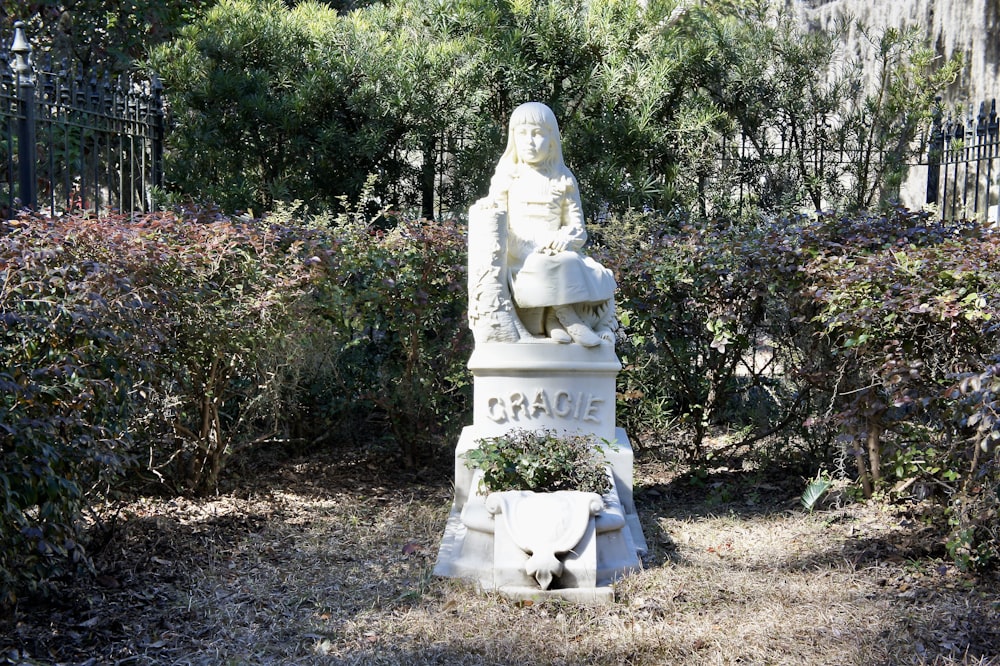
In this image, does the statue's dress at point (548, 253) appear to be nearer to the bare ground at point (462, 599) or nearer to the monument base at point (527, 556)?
the monument base at point (527, 556)

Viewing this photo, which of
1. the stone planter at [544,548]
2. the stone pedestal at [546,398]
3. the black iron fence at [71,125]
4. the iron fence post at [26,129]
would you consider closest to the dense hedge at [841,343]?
the stone pedestal at [546,398]

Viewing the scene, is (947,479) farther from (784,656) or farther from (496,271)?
(496,271)

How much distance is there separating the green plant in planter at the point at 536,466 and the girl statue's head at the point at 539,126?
5.87 ft

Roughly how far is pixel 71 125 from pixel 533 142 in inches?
147

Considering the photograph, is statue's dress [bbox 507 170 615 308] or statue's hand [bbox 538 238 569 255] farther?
statue's hand [bbox 538 238 569 255]

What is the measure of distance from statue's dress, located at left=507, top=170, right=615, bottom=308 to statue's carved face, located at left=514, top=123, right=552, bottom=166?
14 cm

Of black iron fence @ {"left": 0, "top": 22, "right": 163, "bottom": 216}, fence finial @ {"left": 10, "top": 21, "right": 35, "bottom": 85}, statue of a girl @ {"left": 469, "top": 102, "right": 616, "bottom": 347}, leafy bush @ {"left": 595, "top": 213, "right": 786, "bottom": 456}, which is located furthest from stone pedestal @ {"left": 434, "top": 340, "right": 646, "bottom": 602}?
fence finial @ {"left": 10, "top": 21, "right": 35, "bottom": 85}

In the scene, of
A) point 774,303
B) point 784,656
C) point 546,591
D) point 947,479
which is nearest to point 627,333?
point 774,303

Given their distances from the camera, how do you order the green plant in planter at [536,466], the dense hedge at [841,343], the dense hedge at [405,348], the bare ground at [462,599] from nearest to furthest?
the bare ground at [462,599]
the dense hedge at [405,348]
the dense hedge at [841,343]
the green plant in planter at [536,466]

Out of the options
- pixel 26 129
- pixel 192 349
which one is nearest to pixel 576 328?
pixel 192 349

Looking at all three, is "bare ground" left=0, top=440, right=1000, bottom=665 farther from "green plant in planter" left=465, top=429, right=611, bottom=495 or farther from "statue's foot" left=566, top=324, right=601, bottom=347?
"statue's foot" left=566, top=324, right=601, bottom=347

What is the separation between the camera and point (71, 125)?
7.21 m

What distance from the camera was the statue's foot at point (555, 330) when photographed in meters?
5.57

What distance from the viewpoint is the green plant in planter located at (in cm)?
497
